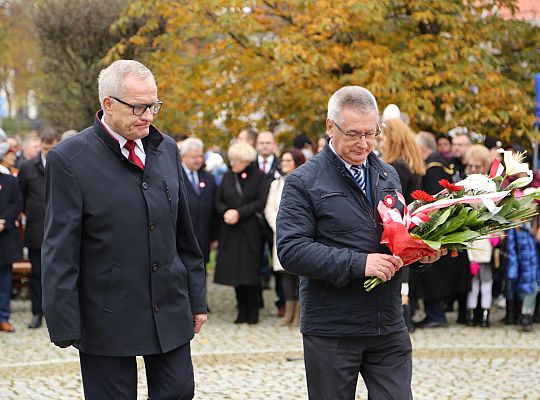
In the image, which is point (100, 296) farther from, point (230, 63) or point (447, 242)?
point (230, 63)

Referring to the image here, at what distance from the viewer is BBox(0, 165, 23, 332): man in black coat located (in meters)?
11.0

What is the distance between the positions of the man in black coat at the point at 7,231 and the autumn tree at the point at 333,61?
365cm

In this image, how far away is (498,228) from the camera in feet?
16.2

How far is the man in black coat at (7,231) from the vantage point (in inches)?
433

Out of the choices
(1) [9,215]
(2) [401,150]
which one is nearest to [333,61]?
(2) [401,150]

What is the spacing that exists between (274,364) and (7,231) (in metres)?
3.52

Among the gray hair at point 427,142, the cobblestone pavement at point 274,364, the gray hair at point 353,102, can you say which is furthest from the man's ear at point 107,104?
the gray hair at point 427,142

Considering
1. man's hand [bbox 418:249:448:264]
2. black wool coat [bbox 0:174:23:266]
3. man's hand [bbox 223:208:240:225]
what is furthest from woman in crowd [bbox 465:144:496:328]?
man's hand [bbox 418:249:448:264]

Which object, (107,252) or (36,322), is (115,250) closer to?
(107,252)

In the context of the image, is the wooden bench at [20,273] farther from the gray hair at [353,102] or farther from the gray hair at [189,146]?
the gray hair at [353,102]

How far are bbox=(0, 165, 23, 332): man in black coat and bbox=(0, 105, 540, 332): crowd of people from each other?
0.4 inches

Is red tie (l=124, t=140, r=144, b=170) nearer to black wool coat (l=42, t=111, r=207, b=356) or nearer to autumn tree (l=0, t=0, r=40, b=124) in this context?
black wool coat (l=42, t=111, r=207, b=356)

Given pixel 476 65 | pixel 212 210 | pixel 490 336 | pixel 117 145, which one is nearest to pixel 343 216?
pixel 117 145

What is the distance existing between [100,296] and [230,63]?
9.76 m
